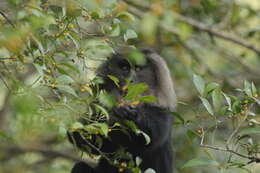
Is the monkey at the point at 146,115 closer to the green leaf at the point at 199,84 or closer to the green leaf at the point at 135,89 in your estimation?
the green leaf at the point at 199,84

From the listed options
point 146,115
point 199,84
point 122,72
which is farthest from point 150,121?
point 199,84

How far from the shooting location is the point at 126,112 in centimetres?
369

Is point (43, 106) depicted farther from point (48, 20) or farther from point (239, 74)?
point (239, 74)

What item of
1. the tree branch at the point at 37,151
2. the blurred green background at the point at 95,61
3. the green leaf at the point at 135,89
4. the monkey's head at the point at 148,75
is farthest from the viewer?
the tree branch at the point at 37,151

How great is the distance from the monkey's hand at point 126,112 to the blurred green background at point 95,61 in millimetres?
280

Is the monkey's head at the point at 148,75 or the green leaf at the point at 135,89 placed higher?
the green leaf at the point at 135,89

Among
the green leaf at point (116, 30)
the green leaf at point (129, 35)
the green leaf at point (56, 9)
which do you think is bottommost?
the green leaf at point (129, 35)

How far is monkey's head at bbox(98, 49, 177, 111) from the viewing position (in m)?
4.18

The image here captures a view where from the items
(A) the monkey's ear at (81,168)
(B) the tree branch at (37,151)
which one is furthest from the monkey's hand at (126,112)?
(B) the tree branch at (37,151)

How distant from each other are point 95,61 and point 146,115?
2.00 feet

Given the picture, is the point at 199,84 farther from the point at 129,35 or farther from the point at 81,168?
the point at 81,168

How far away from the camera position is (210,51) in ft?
20.9

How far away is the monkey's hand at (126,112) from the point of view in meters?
3.59

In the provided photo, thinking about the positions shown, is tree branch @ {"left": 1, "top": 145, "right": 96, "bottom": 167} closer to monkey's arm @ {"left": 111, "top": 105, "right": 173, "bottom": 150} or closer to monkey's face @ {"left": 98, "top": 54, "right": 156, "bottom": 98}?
monkey's face @ {"left": 98, "top": 54, "right": 156, "bottom": 98}
